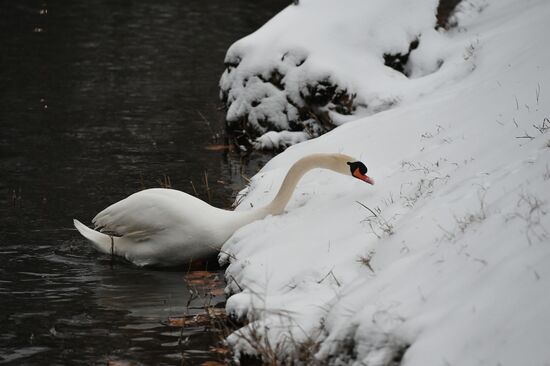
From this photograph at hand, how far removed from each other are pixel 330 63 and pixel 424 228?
247 inches

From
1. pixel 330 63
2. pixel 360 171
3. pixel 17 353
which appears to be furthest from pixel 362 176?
pixel 330 63

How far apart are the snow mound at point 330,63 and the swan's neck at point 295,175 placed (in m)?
3.25

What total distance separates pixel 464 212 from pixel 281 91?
6756mm

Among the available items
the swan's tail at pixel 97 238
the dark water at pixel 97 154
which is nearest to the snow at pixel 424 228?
the dark water at pixel 97 154

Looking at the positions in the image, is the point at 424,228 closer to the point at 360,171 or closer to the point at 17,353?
the point at 360,171

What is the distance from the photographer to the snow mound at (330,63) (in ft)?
39.0

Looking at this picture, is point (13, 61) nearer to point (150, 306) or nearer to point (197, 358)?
point (150, 306)

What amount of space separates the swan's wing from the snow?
0.65 metres

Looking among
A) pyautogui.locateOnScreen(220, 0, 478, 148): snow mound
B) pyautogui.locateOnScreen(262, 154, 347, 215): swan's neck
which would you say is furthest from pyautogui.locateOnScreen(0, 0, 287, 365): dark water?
pyautogui.locateOnScreen(262, 154, 347, 215): swan's neck

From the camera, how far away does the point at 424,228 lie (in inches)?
237

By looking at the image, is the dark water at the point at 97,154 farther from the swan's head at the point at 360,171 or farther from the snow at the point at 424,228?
the swan's head at the point at 360,171

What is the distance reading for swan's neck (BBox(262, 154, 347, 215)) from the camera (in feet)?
27.2

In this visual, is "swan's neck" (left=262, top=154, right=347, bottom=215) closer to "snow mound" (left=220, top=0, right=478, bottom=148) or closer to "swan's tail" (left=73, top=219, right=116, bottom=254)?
"swan's tail" (left=73, top=219, right=116, bottom=254)

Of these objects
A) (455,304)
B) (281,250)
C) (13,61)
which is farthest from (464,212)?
(13,61)
